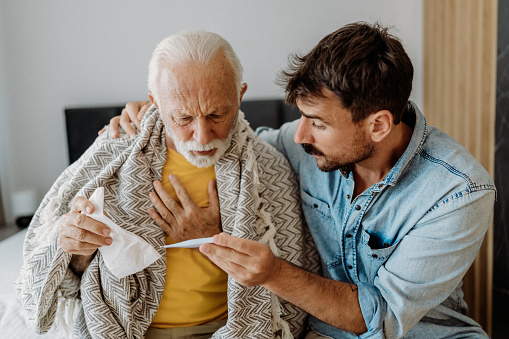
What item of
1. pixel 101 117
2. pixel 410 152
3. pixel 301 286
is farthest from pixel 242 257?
pixel 101 117

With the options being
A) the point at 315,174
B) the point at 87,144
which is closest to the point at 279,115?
the point at 87,144

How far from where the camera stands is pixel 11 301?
1.92m

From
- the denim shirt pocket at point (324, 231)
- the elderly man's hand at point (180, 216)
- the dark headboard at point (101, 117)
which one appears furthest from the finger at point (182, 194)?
the dark headboard at point (101, 117)

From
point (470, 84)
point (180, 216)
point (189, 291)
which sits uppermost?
point (470, 84)

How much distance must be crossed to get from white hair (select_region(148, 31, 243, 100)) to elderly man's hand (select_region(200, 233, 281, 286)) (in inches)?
21.2

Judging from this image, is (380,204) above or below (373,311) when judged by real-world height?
above

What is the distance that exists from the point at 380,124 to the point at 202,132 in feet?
1.67

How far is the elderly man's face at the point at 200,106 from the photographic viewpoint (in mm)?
1364

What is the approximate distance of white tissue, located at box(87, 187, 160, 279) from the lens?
1.29 meters

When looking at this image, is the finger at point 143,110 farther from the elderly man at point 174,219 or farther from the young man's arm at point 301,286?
the young man's arm at point 301,286

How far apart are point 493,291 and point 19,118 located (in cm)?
301

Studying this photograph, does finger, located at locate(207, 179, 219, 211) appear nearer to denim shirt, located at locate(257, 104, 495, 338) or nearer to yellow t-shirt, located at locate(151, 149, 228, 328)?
yellow t-shirt, located at locate(151, 149, 228, 328)

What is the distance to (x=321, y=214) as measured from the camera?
153 centimetres

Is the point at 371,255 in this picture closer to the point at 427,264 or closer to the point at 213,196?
the point at 427,264
